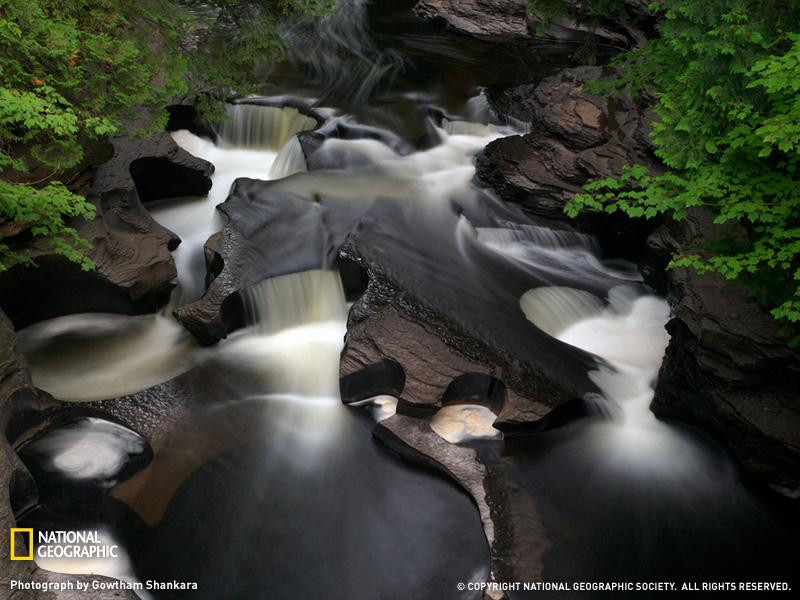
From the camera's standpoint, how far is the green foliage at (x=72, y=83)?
5707 mm

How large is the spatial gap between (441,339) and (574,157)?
172 inches

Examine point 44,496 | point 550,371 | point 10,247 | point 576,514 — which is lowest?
point 44,496

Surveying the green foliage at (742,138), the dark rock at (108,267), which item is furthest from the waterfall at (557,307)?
the dark rock at (108,267)

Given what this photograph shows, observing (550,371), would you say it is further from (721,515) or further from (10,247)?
(10,247)

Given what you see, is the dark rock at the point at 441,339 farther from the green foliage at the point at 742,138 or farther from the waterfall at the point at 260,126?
the waterfall at the point at 260,126

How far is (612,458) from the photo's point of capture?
6.39 metres

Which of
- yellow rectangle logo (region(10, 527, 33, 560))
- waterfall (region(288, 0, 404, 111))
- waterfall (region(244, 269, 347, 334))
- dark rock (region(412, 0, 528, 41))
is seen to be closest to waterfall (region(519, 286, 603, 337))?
waterfall (region(244, 269, 347, 334))

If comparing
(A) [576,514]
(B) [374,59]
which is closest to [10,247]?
(A) [576,514]

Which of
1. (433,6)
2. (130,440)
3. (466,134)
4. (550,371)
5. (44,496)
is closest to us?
(44,496)

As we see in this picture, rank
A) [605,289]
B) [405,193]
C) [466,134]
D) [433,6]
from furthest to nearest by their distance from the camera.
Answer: [433,6] < [466,134] < [405,193] < [605,289]

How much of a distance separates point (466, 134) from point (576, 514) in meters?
7.95

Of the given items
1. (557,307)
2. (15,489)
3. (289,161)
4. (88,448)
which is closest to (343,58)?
(289,161)

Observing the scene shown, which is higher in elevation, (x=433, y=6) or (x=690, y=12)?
(x=690, y=12)

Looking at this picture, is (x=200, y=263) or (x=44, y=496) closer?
(x=44, y=496)
